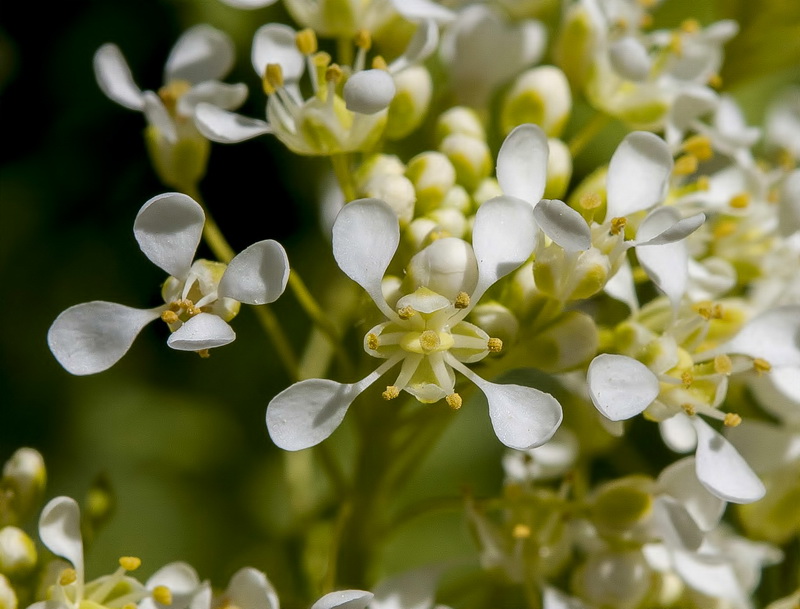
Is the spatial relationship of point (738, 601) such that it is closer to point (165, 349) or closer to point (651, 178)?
point (651, 178)

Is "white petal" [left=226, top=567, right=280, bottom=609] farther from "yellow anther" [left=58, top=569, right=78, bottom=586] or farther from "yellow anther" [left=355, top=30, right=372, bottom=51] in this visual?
"yellow anther" [left=355, top=30, right=372, bottom=51]

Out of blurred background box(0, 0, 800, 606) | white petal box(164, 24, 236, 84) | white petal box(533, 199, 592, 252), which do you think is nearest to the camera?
white petal box(533, 199, 592, 252)

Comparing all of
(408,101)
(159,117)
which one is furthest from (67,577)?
(408,101)

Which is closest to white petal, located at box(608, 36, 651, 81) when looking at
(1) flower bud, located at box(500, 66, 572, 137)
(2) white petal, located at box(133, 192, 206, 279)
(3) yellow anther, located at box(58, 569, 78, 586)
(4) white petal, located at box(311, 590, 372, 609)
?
(1) flower bud, located at box(500, 66, 572, 137)

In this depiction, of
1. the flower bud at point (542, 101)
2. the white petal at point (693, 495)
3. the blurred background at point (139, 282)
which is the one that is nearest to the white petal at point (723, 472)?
the white petal at point (693, 495)

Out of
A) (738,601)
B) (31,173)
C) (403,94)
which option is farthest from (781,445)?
(31,173)

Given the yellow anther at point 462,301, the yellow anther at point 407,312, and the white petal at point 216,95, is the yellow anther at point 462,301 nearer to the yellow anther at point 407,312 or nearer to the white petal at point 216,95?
the yellow anther at point 407,312

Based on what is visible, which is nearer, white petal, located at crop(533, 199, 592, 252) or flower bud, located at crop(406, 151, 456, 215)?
white petal, located at crop(533, 199, 592, 252)

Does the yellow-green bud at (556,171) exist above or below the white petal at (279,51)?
below
